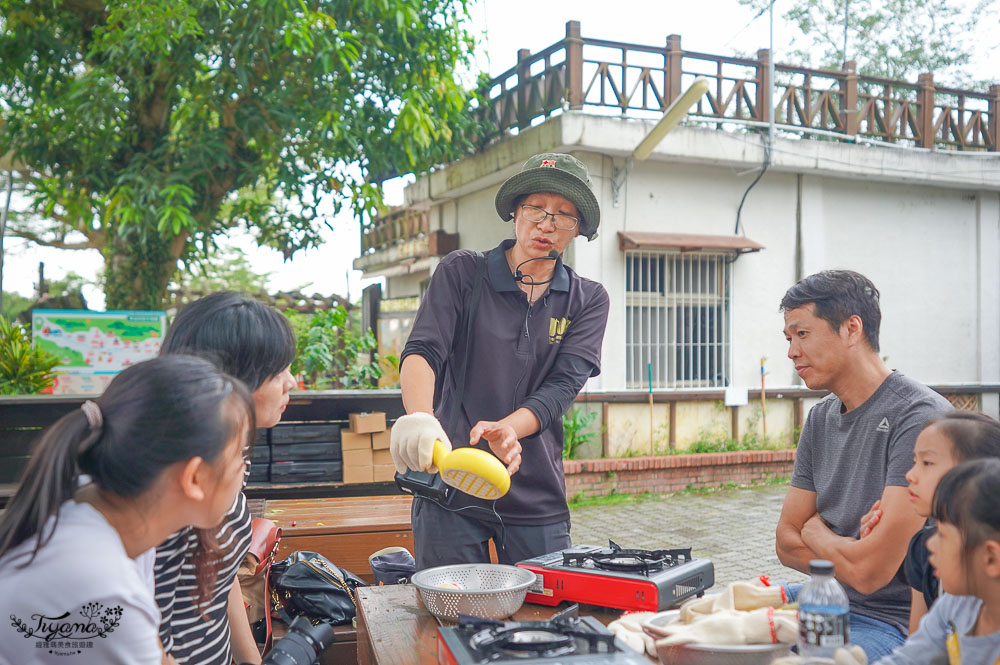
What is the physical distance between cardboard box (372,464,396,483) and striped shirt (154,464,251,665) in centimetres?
325

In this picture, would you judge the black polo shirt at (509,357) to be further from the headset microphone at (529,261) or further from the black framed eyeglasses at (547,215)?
the black framed eyeglasses at (547,215)

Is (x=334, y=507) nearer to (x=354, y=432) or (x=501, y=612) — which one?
(x=354, y=432)

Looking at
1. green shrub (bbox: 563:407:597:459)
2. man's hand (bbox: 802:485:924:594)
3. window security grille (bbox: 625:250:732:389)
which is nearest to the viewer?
man's hand (bbox: 802:485:924:594)

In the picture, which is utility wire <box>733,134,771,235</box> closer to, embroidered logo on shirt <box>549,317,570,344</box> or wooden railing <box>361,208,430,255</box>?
wooden railing <box>361,208,430,255</box>

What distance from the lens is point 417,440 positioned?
2.02 m

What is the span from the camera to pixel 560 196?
8.61ft

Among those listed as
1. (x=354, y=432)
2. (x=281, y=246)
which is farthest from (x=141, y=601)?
(x=281, y=246)

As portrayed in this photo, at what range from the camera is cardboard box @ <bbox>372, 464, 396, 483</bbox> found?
17.7 feet

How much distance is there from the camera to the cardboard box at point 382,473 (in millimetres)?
5391

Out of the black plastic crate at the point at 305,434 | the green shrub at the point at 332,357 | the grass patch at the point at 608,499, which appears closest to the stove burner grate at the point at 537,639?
the black plastic crate at the point at 305,434

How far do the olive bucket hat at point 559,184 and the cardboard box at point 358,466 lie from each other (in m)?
3.07

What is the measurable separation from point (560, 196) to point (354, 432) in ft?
10.4

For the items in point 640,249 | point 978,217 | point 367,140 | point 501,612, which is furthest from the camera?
point 978,217

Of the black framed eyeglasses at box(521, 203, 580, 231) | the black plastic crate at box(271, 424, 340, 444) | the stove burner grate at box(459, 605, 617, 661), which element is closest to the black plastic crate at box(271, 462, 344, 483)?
the black plastic crate at box(271, 424, 340, 444)
